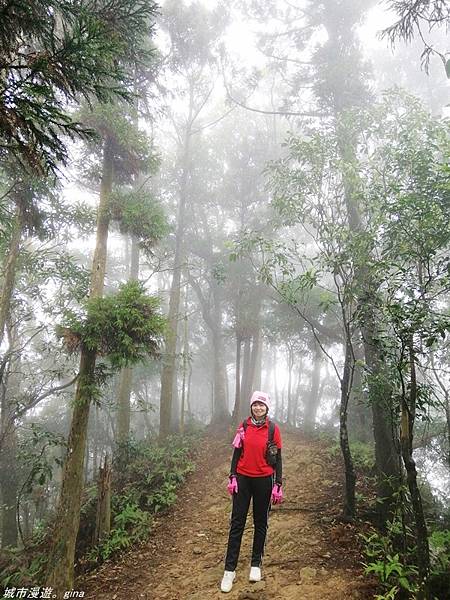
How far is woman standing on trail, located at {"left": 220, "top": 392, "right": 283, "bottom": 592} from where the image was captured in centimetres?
478

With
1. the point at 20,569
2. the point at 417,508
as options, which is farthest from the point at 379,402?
the point at 20,569

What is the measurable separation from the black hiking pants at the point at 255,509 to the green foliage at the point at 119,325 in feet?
9.56

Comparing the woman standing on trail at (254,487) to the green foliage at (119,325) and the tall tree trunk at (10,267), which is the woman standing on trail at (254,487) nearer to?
the green foliage at (119,325)

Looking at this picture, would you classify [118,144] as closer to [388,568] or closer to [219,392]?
[388,568]

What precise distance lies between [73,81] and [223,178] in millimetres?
16842

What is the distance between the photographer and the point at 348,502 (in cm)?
633

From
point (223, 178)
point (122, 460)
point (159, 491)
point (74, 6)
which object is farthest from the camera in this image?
point (223, 178)

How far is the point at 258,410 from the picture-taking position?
5078 mm

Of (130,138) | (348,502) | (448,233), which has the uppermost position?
(130,138)

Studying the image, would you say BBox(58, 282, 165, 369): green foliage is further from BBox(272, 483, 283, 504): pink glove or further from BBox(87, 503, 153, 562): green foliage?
BBox(87, 503, 153, 562): green foliage

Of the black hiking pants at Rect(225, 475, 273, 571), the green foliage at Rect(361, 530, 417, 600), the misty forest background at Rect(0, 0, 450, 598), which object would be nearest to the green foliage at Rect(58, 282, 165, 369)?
the misty forest background at Rect(0, 0, 450, 598)

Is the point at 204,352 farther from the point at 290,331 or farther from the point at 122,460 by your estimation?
the point at 122,460

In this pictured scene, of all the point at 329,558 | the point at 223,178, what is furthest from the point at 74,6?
the point at 223,178

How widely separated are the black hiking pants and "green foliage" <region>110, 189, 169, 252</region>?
545cm
